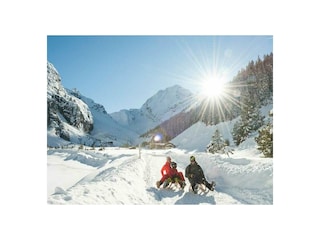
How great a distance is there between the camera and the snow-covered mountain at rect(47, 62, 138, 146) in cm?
870

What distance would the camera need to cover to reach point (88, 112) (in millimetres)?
9023

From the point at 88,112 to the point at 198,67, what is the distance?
2812 millimetres

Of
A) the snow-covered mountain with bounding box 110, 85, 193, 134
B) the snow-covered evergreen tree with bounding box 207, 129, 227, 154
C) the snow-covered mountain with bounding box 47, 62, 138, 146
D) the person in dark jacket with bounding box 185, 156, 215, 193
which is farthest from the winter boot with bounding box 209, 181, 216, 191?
the snow-covered mountain with bounding box 47, 62, 138, 146

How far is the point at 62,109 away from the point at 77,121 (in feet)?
1.60

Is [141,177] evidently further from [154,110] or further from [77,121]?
[77,121]

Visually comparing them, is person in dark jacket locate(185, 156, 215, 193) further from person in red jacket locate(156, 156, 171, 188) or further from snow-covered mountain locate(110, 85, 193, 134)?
snow-covered mountain locate(110, 85, 193, 134)

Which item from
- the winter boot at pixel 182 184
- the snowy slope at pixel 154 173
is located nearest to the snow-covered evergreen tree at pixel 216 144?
the snowy slope at pixel 154 173

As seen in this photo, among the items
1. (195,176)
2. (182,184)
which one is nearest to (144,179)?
(182,184)

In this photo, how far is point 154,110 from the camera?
29.8 ft

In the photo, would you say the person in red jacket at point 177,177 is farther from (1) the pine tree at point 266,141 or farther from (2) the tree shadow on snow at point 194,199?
(1) the pine tree at point 266,141

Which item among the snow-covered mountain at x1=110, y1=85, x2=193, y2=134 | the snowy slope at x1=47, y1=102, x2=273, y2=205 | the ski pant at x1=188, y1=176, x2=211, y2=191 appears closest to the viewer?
the snowy slope at x1=47, y1=102, x2=273, y2=205

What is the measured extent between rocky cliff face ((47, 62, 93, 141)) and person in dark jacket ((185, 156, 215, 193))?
2555mm
